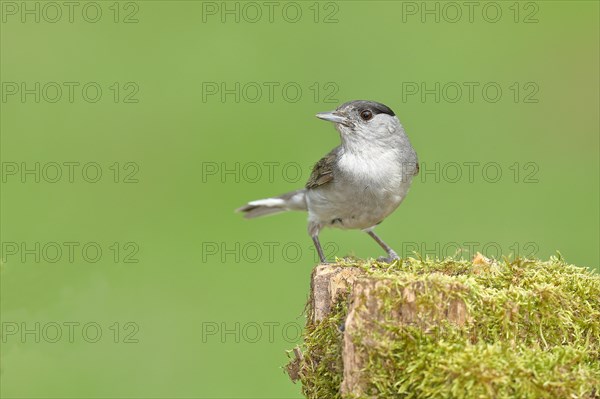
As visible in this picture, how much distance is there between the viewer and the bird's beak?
25.9 ft

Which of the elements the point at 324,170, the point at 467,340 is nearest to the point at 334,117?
the point at 324,170

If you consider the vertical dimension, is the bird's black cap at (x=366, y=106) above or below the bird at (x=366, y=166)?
above

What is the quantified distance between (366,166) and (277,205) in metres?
2.04

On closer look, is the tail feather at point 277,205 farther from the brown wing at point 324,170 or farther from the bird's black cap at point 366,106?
the bird's black cap at point 366,106

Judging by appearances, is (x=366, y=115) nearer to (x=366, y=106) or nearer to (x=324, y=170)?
(x=366, y=106)

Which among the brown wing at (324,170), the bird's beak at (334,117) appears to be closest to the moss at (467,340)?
the bird's beak at (334,117)

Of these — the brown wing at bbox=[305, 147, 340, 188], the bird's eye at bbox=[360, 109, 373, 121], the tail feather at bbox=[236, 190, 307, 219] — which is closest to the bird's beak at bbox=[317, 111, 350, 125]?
the bird's eye at bbox=[360, 109, 373, 121]

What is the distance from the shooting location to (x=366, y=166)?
7.98 m

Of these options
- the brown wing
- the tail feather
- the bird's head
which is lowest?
the tail feather

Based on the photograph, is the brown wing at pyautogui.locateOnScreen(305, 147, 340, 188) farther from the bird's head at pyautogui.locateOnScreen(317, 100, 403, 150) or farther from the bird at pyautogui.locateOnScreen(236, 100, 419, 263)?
the bird's head at pyautogui.locateOnScreen(317, 100, 403, 150)

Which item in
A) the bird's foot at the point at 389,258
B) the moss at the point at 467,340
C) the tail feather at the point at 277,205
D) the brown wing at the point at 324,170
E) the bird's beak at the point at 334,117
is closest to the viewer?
the moss at the point at 467,340

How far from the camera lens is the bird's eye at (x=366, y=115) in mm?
7945

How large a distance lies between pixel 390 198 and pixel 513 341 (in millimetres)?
3345

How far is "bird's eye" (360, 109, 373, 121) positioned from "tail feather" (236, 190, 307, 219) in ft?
5.11
